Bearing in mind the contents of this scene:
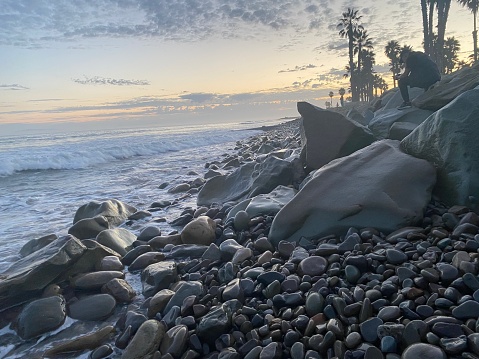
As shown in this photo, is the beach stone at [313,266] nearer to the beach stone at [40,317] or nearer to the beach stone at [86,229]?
the beach stone at [40,317]

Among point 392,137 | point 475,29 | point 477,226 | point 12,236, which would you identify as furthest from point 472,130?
point 475,29

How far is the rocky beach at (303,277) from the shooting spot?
2189 millimetres

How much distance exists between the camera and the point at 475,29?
3100 cm

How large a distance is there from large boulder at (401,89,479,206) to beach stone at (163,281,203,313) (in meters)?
2.78

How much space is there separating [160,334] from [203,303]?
459 millimetres

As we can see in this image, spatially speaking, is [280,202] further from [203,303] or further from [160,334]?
[160,334]

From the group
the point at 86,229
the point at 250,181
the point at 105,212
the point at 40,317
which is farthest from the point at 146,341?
the point at 250,181

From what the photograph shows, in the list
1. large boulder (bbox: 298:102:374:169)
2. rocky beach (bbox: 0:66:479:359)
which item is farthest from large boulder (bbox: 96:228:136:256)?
large boulder (bbox: 298:102:374:169)

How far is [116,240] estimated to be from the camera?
16.6 feet

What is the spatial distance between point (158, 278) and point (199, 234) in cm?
123

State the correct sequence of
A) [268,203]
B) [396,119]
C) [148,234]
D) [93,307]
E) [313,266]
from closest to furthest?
1. [313,266]
2. [93,307]
3. [268,203]
4. [148,234]
5. [396,119]

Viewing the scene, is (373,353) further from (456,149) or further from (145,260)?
(145,260)

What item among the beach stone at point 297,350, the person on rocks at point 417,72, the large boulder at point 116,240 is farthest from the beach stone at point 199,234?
the person on rocks at point 417,72

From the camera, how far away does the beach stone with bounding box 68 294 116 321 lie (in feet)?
11.2
